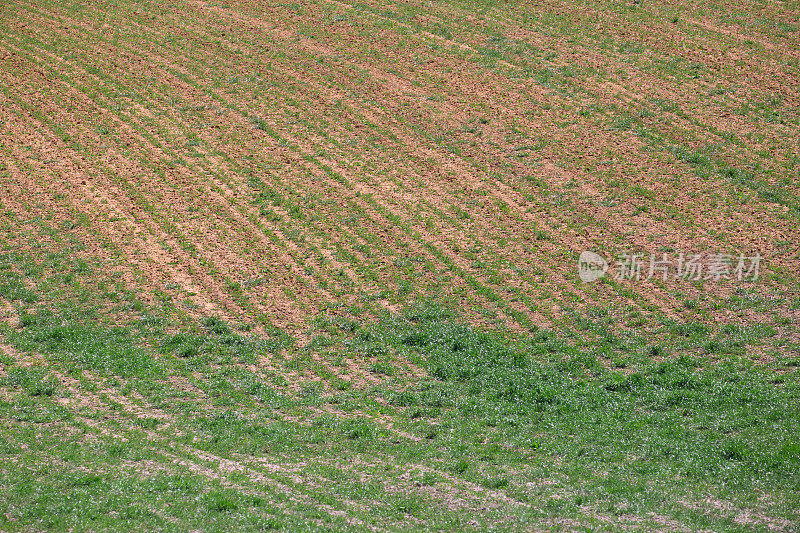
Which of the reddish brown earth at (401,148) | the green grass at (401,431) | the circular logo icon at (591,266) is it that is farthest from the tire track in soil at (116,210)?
the circular logo icon at (591,266)

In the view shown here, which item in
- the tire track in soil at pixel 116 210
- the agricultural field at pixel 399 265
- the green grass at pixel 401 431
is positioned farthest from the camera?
the tire track in soil at pixel 116 210

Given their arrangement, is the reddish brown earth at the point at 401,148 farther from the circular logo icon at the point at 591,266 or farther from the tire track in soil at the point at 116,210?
the circular logo icon at the point at 591,266

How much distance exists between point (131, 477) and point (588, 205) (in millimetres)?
12214

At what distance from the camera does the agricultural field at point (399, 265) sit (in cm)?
1102

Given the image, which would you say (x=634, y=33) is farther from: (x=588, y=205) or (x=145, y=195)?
(x=145, y=195)

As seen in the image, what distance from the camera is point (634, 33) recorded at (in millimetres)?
25703

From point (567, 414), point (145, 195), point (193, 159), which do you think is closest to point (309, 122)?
point (193, 159)

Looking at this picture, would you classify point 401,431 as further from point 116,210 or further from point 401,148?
point 401,148

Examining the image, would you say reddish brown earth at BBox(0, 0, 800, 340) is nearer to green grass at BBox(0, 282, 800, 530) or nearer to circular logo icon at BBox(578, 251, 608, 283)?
circular logo icon at BBox(578, 251, 608, 283)

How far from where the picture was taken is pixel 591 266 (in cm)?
1725

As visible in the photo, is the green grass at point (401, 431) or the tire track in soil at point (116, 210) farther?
the tire track in soil at point (116, 210)

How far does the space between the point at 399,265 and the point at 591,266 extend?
4.08 metres

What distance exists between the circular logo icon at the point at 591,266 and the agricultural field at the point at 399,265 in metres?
0.06

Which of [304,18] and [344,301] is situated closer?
[344,301]
